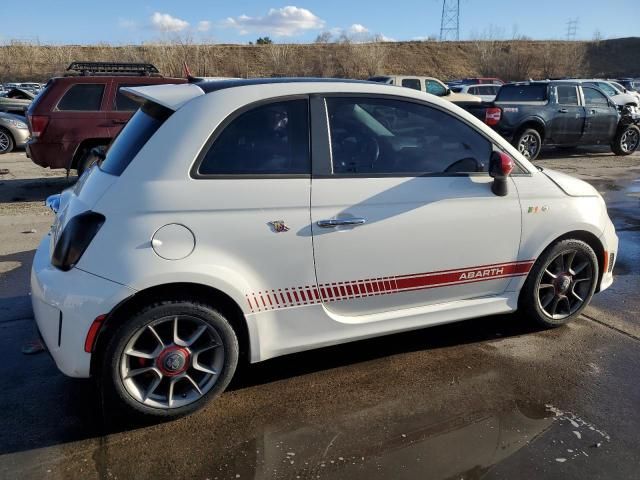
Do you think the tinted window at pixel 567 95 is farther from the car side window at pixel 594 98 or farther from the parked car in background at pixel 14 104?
the parked car in background at pixel 14 104

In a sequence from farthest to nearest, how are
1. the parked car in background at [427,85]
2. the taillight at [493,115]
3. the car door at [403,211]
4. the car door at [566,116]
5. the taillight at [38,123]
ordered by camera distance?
the parked car in background at [427,85] < the car door at [566,116] < the taillight at [493,115] < the taillight at [38,123] < the car door at [403,211]

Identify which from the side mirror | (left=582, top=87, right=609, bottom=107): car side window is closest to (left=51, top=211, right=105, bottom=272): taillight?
the side mirror

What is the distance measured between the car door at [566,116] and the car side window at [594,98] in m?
0.27

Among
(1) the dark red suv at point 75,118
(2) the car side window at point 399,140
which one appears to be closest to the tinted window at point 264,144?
(2) the car side window at point 399,140

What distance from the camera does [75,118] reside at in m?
8.68

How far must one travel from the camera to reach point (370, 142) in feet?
11.2

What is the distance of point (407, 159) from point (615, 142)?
1323 centimetres

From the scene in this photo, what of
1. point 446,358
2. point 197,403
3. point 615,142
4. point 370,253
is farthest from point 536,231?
point 615,142

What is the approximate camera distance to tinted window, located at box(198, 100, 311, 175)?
3.03 metres

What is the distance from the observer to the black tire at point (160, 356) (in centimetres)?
281

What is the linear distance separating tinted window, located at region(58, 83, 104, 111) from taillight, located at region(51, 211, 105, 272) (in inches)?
264

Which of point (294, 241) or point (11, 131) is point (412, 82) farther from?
point (294, 241)

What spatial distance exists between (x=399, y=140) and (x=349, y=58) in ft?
204

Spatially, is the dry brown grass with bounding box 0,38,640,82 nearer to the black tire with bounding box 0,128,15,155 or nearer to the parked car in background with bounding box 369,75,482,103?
the parked car in background with bounding box 369,75,482,103
